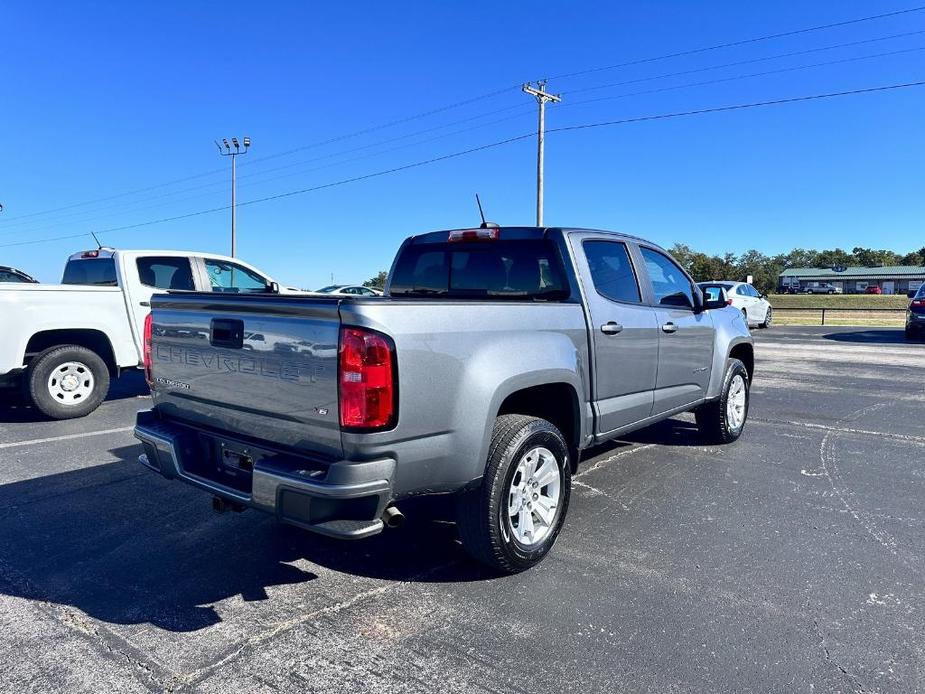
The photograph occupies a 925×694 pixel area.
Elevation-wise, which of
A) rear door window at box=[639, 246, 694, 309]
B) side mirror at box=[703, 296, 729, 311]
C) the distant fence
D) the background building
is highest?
the background building

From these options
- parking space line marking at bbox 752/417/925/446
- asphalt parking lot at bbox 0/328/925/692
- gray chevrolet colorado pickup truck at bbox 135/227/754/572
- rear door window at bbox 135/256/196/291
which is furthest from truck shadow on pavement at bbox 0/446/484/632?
parking space line marking at bbox 752/417/925/446

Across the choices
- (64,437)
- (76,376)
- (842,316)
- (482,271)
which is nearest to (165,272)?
(76,376)

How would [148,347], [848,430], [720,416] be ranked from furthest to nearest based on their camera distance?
[848,430] < [720,416] < [148,347]

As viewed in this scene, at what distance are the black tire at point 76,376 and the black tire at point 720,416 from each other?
663 centimetres

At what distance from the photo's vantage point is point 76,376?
24.3 feet

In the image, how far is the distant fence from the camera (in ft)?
86.3

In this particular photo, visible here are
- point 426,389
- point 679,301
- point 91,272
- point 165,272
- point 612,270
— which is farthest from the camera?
point 91,272

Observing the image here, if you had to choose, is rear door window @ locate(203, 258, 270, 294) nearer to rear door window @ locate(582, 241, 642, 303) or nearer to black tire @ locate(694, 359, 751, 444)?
rear door window @ locate(582, 241, 642, 303)

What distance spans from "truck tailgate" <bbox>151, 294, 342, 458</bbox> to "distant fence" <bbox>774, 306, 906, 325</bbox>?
89.1 feet

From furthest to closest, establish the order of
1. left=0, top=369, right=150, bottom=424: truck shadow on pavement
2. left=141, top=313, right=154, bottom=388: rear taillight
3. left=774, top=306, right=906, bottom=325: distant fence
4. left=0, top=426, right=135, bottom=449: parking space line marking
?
1. left=774, top=306, right=906, bottom=325: distant fence
2. left=0, top=369, right=150, bottom=424: truck shadow on pavement
3. left=0, top=426, right=135, bottom=449: parking space line marking
4. left=141, top=313, right=154, bottom=388: rear taillight

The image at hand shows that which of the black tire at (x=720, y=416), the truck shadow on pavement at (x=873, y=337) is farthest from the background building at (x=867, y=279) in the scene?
the black tire at (x=720, y=416)

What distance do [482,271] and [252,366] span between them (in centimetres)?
199

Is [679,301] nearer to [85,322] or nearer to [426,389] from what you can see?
[426,389]

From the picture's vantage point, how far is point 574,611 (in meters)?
3.07
